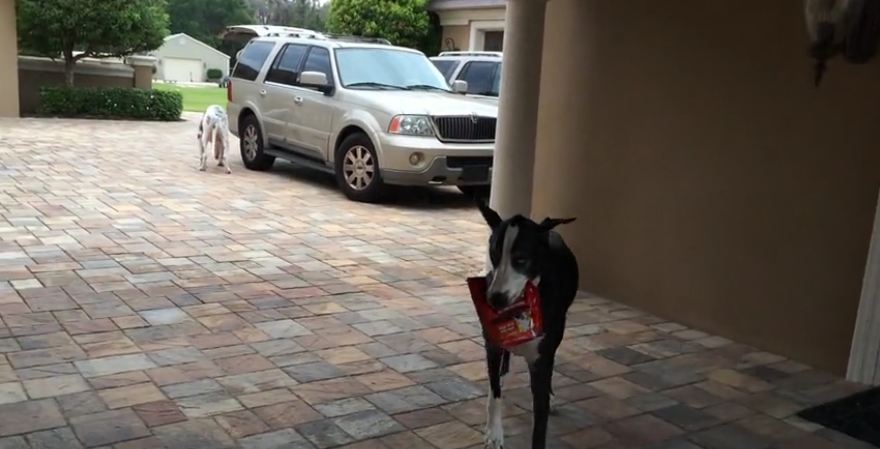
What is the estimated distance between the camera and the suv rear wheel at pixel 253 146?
11.0m

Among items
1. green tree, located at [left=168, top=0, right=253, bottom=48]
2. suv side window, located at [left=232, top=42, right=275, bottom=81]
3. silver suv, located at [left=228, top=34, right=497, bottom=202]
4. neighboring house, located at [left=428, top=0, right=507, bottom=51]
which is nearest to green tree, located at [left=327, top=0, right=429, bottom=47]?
neighboring house, located at [left=428, top=0, right=507, bottom=51]

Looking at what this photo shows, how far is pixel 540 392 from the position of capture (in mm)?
3088

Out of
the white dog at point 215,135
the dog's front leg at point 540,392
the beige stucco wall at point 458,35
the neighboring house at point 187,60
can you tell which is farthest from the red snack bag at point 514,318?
the neighboring house at point 187,60

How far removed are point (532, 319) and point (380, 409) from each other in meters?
1.13

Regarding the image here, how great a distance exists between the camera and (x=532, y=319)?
9.56 ft

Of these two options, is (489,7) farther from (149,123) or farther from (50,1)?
(50,1)

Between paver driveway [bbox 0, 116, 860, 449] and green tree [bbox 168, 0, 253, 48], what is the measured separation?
4657cm

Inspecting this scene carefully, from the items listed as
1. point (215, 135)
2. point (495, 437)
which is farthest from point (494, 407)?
point (215, 135)

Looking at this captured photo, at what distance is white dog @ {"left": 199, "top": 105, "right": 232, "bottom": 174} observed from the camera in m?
10.7

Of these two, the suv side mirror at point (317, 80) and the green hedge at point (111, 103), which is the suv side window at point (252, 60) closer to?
the suv side mirror at point (317, 80)

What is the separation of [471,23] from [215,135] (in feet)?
36.0

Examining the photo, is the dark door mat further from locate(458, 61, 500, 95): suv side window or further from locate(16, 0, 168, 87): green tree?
locate(16, 0, 168, 87): green tree

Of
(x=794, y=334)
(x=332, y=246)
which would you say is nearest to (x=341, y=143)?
(x=332, y=246)

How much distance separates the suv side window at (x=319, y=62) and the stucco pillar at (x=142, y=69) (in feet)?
29.8
